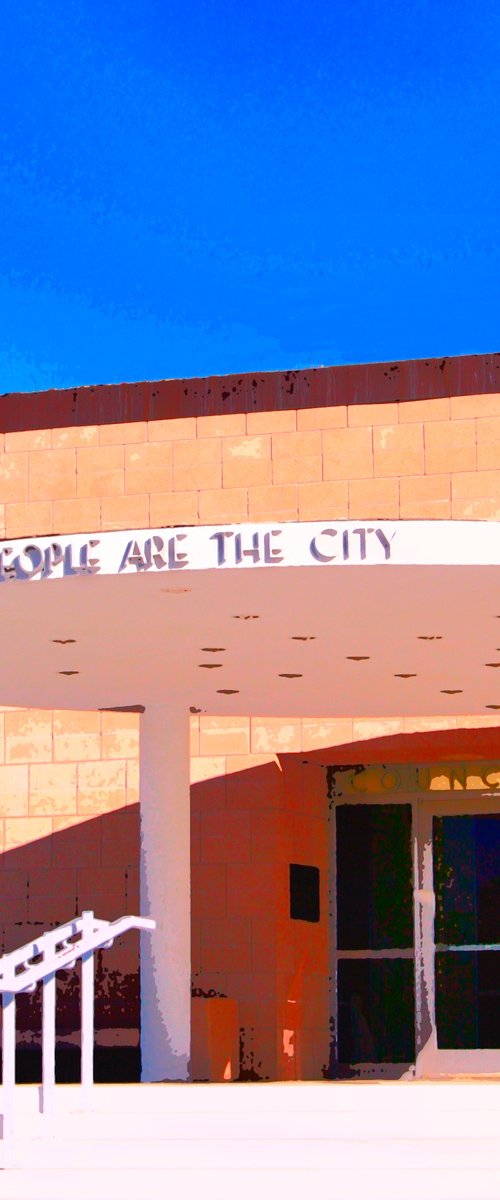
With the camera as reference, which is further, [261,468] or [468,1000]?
[468,1000]

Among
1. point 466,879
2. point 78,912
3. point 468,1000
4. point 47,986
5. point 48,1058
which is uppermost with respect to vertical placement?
point 466,879

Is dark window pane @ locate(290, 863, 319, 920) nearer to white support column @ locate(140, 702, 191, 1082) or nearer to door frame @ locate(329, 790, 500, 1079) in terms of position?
door frame @ locate(329, 790, 500, 1079)

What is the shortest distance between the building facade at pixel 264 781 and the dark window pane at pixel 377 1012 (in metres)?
0.02

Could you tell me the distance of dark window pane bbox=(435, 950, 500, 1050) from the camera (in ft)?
60.7

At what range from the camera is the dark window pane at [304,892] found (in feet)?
61.0

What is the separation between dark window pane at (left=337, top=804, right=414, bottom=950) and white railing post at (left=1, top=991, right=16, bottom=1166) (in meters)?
10.3

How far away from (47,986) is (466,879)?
32.4 feet

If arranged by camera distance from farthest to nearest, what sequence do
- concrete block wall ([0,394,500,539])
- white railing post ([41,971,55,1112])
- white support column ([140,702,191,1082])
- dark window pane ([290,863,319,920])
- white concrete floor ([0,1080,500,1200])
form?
1. dark window pane ([290,863,319,920])
2. concrete block wall ([0,394,500,539])
3. white support column ([140,702,191,1082])
4. white railing post ([41,971,55,1112])
5. white concrete floor ([0,1080,500,1200])

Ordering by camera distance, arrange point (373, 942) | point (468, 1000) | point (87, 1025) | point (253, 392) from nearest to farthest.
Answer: point (87, 1025), point (253, 392), point (468, 1000), point (373, 942)

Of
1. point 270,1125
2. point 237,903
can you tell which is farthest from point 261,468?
point 270,1125

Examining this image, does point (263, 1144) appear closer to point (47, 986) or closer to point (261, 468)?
point (47, 986)

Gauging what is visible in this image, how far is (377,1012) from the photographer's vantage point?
18844mm

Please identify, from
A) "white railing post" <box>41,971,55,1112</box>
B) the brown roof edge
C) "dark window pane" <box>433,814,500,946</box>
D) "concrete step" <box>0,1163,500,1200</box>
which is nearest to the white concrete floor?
"concrete step" <box>0,1163,500,1200</box>

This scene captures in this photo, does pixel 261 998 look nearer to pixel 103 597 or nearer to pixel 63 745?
pixel 63 745
